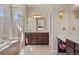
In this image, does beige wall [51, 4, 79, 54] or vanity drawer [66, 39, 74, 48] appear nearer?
beige wall [51, 4, 79, 54]

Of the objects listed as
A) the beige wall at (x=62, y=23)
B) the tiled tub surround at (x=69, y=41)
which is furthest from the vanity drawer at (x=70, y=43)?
the beige wall at (x=62, y=23)

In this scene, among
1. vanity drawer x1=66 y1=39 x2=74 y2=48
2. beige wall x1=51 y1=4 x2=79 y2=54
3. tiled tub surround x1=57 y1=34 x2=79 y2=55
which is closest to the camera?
beige wall x1=51 y1=4 x2=79 y2=54

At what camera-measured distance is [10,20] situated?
1.46 metres

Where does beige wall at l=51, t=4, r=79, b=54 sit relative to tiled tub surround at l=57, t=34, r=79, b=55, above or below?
above

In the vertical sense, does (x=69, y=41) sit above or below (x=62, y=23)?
below

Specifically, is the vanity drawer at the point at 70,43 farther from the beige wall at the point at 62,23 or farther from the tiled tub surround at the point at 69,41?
the beige wall at the point at 62,23

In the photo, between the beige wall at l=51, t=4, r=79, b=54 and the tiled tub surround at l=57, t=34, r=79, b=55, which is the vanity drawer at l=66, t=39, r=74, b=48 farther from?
the beige wall at l=51, t=4, r=79, b=54

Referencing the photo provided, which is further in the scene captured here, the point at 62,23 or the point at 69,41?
the point at 69,41

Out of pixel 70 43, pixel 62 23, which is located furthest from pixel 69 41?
pixel 62 23

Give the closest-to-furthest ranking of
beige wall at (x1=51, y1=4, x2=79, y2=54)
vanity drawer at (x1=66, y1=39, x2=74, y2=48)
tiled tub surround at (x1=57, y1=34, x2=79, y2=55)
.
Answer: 1. beige wall at (x1=51, y1=4, x2=79, y2=54)
2. tiled tub surround at (x1=57, y1=34, x2=79, y2=55)
3. vanity drawer at (x1=66, y1=39, x2=74, y2=48)

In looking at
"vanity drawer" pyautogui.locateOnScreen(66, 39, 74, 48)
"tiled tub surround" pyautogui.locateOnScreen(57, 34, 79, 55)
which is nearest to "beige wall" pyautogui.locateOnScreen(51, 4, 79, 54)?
"tiled tub surround" pyautogui.locateOnScreen(57, 34, 79, 55)

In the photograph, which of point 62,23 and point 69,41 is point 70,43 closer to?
point 69,41
